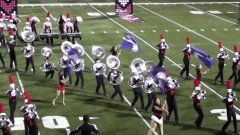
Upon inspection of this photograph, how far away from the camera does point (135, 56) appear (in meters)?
24.1

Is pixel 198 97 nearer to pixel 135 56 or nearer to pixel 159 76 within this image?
pixel 159 76

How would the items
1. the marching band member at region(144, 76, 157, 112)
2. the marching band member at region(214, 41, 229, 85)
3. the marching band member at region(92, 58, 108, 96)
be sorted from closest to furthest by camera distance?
the marching band member at region(144, 76, 157, 112)
the marching band member at region(92, 58, 108, 96)
the marching band member at region(214, 41, 229, 85)

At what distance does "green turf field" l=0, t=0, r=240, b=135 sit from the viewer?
50.2 feet

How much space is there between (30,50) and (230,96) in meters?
9.44

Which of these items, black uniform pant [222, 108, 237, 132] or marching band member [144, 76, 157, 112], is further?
marching band member [144, 76, 157, 112]

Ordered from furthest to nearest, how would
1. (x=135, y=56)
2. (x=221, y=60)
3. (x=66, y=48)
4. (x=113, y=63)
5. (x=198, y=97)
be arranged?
(x=135, y=56) → (x=221, y=60) → (x=66, y=48) → (x=113, y=63) → (x=198, y=97)

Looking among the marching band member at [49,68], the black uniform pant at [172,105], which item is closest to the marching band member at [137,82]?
the black uniform pant at [172,105]

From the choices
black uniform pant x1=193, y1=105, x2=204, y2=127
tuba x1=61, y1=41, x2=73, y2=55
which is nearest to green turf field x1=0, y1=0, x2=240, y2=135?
black uniform pant x1=193, y1=105, x2=204, y2=127

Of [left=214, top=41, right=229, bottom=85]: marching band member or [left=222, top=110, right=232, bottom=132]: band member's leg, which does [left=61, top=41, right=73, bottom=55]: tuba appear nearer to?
[left=214, top=41, right=229, bottom=85]: marching band member

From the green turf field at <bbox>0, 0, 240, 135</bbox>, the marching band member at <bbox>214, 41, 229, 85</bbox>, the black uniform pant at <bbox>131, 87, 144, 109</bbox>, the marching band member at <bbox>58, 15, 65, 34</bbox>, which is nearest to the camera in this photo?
the green turf field at <bbox>0, 0, 240, 135</bbox>

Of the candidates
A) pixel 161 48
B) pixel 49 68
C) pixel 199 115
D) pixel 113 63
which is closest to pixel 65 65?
pixel 49 68

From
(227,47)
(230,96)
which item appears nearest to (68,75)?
(230,96)

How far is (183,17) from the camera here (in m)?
35.7

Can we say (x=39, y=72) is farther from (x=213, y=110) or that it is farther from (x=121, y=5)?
(x=121, y=5)
